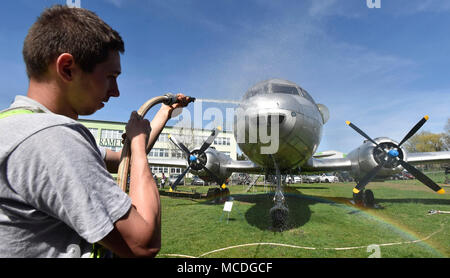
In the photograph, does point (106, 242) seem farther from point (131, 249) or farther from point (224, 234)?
point (224, 234)

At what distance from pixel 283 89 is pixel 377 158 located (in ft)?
21.9

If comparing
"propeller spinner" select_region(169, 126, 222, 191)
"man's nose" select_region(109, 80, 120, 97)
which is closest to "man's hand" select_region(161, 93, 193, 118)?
"man's nose" select_region(109, 80, 120, 97)

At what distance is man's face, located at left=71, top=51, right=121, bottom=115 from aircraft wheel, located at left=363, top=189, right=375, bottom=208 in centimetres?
1362

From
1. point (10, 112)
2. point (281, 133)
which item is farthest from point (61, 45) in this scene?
point (281, 133)

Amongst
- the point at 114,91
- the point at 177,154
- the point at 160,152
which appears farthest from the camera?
the point at 160,152

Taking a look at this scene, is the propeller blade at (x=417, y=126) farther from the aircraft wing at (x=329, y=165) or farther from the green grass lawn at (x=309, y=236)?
the green grass lawn at (x=309, y=236)

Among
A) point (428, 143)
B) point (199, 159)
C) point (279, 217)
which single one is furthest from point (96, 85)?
point (428, 143)

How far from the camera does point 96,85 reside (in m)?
1.14

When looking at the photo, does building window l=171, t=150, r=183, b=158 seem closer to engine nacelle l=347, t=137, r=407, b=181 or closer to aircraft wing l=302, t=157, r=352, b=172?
aircraft wing l=302, t=157, r=352, b=172

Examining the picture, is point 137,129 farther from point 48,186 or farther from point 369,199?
point 369,199

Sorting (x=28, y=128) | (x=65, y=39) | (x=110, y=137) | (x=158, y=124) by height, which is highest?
(x=110, y=137)

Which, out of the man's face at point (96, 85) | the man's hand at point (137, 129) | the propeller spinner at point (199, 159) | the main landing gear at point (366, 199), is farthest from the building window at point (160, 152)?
the man's face at point (96, 85)
